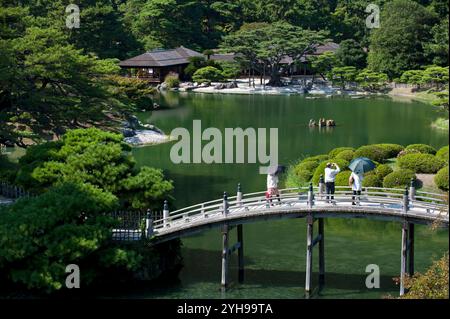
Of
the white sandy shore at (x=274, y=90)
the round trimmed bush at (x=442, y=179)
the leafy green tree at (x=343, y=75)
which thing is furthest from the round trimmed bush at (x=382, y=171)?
the leafy green tree at (x=343, y=75)

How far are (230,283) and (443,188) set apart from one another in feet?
38.0

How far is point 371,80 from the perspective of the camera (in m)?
76.6

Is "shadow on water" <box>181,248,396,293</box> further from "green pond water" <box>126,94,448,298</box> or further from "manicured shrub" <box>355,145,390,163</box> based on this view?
"manicured shrub" <box>355,145,390,163</box>

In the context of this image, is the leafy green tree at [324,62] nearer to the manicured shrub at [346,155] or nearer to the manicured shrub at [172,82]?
the manicured shrub at [172,82]

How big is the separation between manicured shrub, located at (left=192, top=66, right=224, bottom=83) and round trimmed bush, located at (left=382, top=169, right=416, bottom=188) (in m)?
51.2

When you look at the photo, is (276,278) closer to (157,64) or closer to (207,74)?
(207,74)

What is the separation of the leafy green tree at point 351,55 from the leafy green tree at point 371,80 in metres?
4.96

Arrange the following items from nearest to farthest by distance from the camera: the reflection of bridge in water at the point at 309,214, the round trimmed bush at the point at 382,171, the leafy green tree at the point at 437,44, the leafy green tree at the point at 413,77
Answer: the reflection of bridge in water at the point at 309,214 < the round trimmed bush at the point at 382,171 < the leafy green tree at the point at 413,77 < the leafy green tree at the point at 437,44

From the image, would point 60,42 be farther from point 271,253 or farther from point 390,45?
point 390,45

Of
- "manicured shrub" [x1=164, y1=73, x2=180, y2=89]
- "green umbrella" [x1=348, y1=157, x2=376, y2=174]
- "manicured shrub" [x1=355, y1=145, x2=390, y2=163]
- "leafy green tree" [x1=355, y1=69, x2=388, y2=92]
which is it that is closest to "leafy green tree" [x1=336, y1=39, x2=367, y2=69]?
"leafy green tree" [x1=355, y1=69, x2=388, y2=92]

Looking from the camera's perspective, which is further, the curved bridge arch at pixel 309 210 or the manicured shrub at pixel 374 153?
the manicured shrub at pixel 374 153

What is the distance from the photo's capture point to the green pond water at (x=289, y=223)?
22969 mm

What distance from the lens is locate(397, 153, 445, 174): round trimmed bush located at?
34.2m
